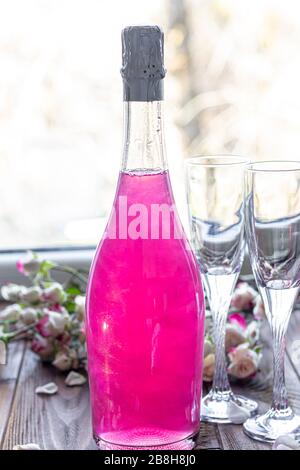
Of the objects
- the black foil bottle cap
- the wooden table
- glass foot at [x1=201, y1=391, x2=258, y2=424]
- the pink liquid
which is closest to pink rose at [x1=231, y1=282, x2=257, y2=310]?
the wooden table

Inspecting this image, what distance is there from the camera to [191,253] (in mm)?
729

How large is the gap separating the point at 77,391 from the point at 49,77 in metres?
0.65

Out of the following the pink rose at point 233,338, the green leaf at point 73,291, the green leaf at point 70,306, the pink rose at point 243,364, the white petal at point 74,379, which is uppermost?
the green leaf at point 73,291

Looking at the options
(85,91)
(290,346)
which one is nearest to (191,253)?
(290,346)

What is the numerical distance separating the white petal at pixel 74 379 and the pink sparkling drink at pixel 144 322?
189mm

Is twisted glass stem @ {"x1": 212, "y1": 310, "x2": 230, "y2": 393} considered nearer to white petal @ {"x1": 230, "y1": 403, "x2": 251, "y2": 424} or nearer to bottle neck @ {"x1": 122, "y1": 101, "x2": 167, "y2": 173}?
white petal @ {"x1": 230, "y1": 403, "x2": 251, "y2": 424}

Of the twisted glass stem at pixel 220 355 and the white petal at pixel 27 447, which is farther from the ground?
the twisted glass stem at pixel 220 355

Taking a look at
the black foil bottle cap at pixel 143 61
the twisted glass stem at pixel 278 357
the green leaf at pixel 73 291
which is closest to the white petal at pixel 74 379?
the green leaf at pixel 73 291

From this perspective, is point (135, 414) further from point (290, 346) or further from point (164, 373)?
point (290, 346)

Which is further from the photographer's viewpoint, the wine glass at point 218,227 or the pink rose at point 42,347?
the pink rose at point 42,347

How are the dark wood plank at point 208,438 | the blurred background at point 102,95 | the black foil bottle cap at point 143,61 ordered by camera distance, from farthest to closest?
the blurred background at point 102,95 < the dark wood plank at point 208,438 < the black foil bottle cap at point 143,61

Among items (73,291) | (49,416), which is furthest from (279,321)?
(73,291)

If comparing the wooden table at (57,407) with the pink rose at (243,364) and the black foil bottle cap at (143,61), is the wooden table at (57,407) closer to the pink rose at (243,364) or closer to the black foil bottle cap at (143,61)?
the pink rose at (243,364)

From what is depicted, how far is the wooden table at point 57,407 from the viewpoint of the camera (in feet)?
2.45
